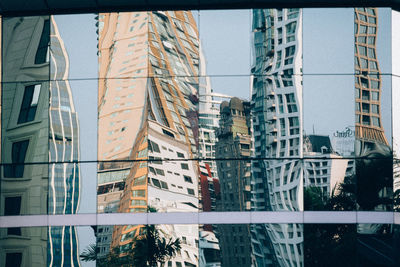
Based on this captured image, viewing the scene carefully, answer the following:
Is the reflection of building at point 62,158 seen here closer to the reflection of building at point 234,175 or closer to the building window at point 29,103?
the building window at point 29,103

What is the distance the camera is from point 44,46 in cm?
1506

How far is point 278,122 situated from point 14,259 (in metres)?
7.63

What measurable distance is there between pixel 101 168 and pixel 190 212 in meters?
2.54

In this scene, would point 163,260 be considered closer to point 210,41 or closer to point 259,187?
point 259,187

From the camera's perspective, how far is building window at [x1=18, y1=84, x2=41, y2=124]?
14898 millimetres

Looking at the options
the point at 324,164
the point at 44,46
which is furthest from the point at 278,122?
the point at 44,46

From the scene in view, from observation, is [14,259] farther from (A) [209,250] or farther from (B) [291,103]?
(B) [291,103]

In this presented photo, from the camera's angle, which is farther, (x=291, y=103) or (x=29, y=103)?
(x=29, y=103)

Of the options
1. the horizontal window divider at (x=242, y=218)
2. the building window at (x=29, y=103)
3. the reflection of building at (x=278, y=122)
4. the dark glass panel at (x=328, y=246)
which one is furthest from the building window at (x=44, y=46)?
the dark glass panel at (x=328, y=246)

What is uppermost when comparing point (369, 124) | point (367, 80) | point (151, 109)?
point (367, 80)

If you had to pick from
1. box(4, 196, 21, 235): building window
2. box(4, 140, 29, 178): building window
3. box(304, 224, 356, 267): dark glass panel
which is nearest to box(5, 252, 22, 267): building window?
box(4, 196, 21, 235): building window

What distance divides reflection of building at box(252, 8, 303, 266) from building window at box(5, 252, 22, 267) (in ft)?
19.7

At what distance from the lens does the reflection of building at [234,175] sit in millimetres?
14109

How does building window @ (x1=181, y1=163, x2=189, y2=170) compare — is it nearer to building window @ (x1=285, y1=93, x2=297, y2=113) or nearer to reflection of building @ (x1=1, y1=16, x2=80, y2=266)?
reflection of building @ (x1=1, y1=16, x2=80, y2=266)
